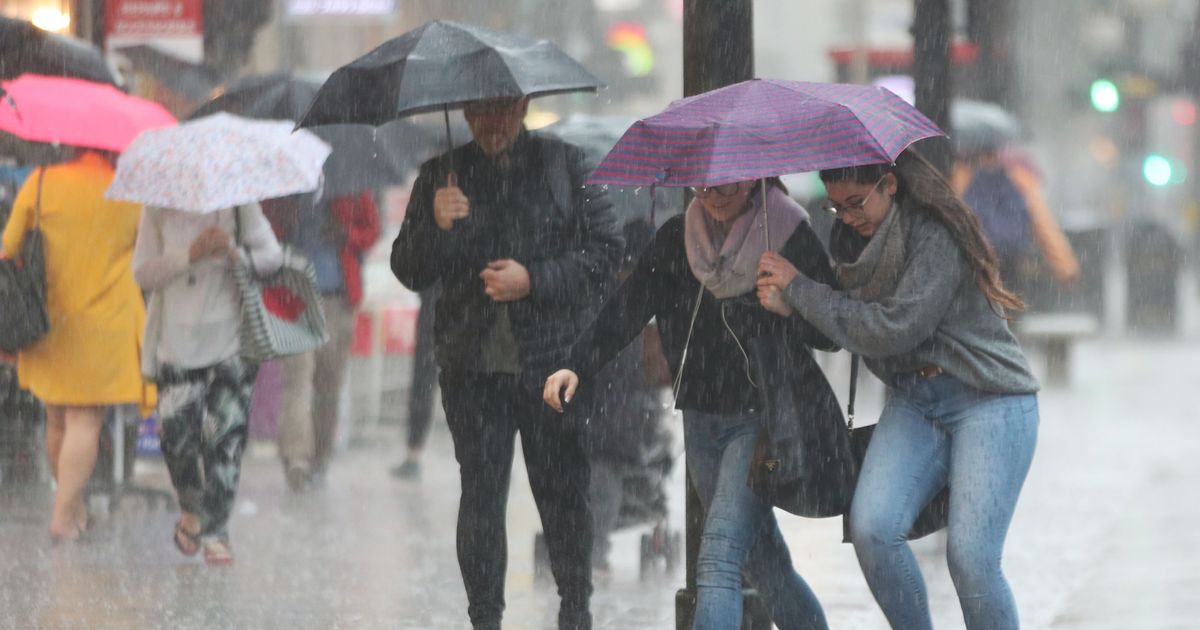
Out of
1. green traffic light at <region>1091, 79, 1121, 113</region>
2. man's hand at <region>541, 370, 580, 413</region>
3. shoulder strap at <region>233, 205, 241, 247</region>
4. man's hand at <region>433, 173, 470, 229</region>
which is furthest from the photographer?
green traffic light at <region>1091, 79, 1121, 113</region>

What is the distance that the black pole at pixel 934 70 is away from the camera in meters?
8.14

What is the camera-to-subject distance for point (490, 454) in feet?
19.7

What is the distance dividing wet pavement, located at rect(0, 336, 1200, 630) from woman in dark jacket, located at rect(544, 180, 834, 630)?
177 cm

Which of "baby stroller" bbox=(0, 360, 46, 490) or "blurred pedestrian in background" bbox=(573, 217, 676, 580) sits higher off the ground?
"blurred pedestrian in background" bbox=(573, 217, 676, 580)

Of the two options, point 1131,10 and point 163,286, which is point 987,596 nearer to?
point 163,286

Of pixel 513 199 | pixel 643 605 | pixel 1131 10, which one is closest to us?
pixel 513 199

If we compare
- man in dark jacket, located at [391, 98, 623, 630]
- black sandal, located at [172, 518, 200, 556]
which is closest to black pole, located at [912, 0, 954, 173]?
man in dark jacket, located at [391, 98, 623, 630]

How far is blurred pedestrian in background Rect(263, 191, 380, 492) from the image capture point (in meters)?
10.7

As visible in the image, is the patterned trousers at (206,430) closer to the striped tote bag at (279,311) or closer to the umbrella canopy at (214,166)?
the striped tote bag at (279,311)

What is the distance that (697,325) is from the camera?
17.7 ft

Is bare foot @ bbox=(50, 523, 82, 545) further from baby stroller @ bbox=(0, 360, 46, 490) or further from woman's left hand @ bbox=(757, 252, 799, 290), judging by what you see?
woman's left hand @ bbox=(757, 252, 799, 290)

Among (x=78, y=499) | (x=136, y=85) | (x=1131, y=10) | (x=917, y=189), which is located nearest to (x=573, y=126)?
(x=78, y=499)

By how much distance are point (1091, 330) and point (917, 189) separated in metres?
13.2

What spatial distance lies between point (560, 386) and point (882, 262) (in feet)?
3.51
